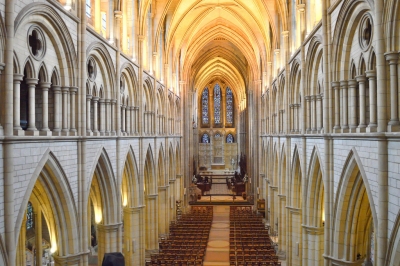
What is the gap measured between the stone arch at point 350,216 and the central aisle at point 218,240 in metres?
14.2

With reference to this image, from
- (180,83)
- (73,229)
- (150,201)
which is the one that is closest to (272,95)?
(150,201)

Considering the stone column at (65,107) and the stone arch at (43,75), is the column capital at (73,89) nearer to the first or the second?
the stone column at (65,107)

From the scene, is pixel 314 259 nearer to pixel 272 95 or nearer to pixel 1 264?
pixel 1 264

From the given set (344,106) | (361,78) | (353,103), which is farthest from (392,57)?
(344,106)

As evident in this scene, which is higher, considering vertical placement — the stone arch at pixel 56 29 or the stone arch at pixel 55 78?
the stone arch at pixel 56 29

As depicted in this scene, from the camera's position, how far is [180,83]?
46219 mm

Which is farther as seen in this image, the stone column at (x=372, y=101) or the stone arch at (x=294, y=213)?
the stone arch at (x=294, y=213)

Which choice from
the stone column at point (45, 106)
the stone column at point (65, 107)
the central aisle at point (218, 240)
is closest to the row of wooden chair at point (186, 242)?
the central aisle at point (218, 240)

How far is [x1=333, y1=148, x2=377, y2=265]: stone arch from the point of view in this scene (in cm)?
1281

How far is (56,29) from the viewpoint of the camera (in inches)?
529

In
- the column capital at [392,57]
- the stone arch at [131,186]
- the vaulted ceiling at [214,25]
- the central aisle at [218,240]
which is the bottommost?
the central aisle at [218,240]

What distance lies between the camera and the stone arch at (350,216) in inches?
504

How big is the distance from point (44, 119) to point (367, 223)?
468 inches

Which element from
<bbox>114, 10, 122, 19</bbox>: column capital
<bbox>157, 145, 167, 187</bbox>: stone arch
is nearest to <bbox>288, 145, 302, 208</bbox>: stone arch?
<bbox>114, 10, 122, 19</bbox>: column capital
